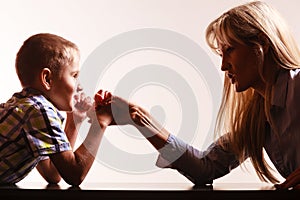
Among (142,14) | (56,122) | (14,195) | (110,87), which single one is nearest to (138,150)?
(110,87)

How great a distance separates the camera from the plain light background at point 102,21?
64.0 inches

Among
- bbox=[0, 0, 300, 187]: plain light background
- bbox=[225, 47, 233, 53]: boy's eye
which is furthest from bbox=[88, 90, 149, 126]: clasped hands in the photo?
bbox=[0, 0, 300, 187]: plain light background

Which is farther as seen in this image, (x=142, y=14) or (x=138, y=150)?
(x=142, y=14)

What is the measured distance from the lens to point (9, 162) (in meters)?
1.02

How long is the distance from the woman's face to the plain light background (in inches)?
20.6

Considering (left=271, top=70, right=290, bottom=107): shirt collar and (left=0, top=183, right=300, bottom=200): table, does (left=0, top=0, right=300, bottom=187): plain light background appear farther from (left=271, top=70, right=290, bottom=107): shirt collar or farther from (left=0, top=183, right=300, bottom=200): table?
(left=0, top=183, right=300, bottom=200): table

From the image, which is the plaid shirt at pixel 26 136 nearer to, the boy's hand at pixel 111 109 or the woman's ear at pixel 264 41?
the boy's hand at pixel 111 109

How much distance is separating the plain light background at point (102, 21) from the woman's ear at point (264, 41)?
0.52m

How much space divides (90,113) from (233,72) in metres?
0.30

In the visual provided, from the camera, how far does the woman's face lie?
107cm

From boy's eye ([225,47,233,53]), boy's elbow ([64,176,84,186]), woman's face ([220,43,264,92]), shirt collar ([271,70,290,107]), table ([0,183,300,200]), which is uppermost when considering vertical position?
boy's eye ([225,47,233,53])

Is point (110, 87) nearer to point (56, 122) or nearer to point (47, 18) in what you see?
point (47, 18)

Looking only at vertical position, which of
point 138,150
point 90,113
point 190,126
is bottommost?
point 138,150

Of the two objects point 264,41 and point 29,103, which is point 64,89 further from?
point 264,41
